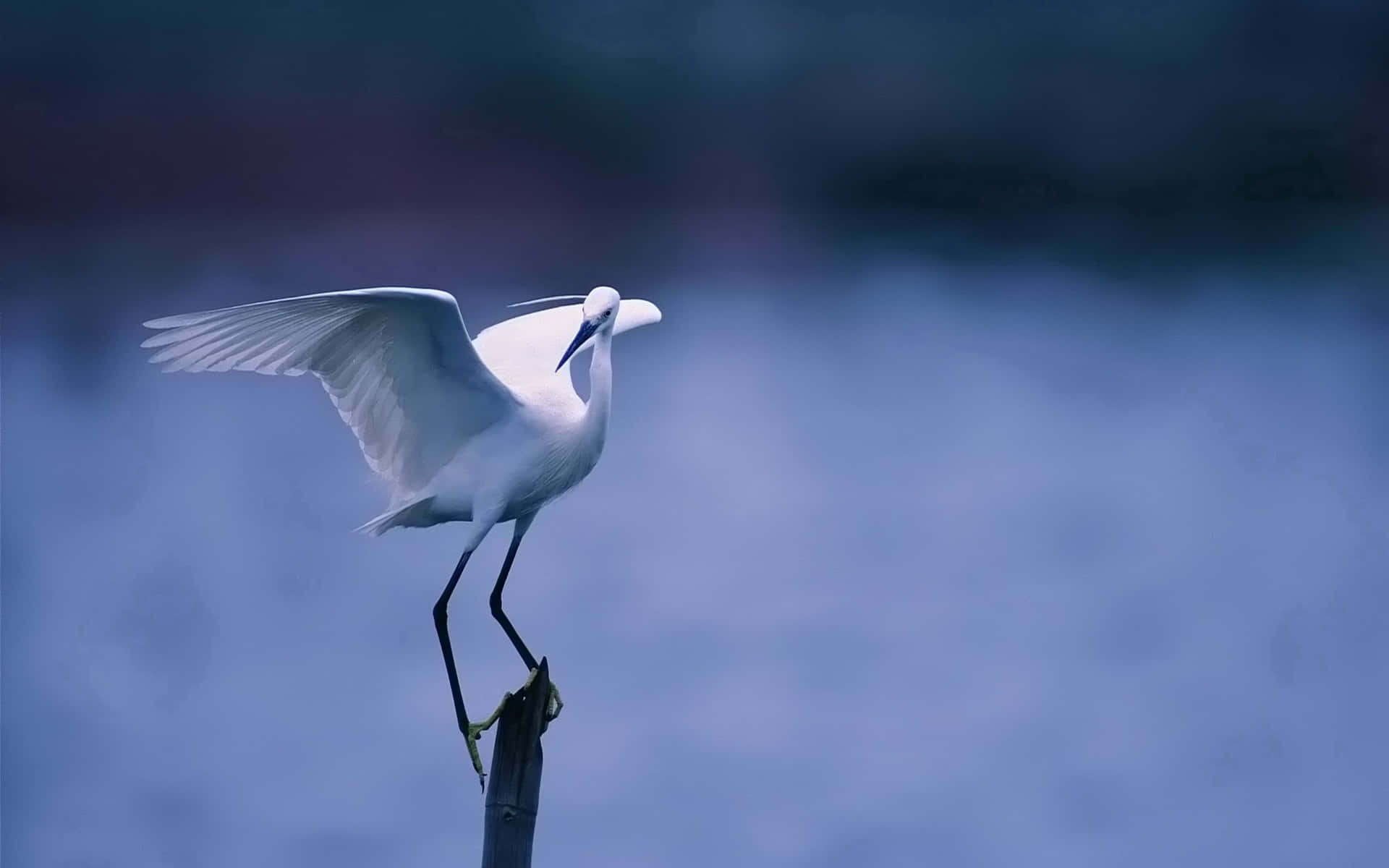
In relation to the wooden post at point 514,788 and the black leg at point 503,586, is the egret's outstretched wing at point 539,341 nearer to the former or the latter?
the black leg at point 503,586

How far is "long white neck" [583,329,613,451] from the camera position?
1.77 meters

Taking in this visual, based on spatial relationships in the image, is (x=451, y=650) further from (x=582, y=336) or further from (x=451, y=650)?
(x=582, y=336)

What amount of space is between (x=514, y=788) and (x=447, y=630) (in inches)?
12.8

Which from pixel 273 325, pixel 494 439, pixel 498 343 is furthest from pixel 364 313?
pixel 498 343

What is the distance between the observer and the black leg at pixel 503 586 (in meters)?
1.82

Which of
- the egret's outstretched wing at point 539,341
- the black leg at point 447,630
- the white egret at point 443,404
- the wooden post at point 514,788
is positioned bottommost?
the wooden post at point 514,788

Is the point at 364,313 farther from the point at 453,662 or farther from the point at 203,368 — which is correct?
the point at 453,662

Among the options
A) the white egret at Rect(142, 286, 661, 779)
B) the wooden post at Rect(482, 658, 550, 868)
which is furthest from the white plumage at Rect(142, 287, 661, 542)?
the wooden post at Rect(482, 658, 550, 868)

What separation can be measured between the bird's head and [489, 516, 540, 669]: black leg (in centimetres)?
24

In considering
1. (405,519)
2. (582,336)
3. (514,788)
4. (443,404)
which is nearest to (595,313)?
(582,336)

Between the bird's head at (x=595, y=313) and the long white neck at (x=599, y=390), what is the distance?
0.09ft

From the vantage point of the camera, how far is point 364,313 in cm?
166

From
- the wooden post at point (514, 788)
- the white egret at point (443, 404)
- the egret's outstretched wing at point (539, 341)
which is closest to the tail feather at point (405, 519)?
the white egret at point (443, 404)

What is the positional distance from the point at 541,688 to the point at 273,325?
473 millimetres
